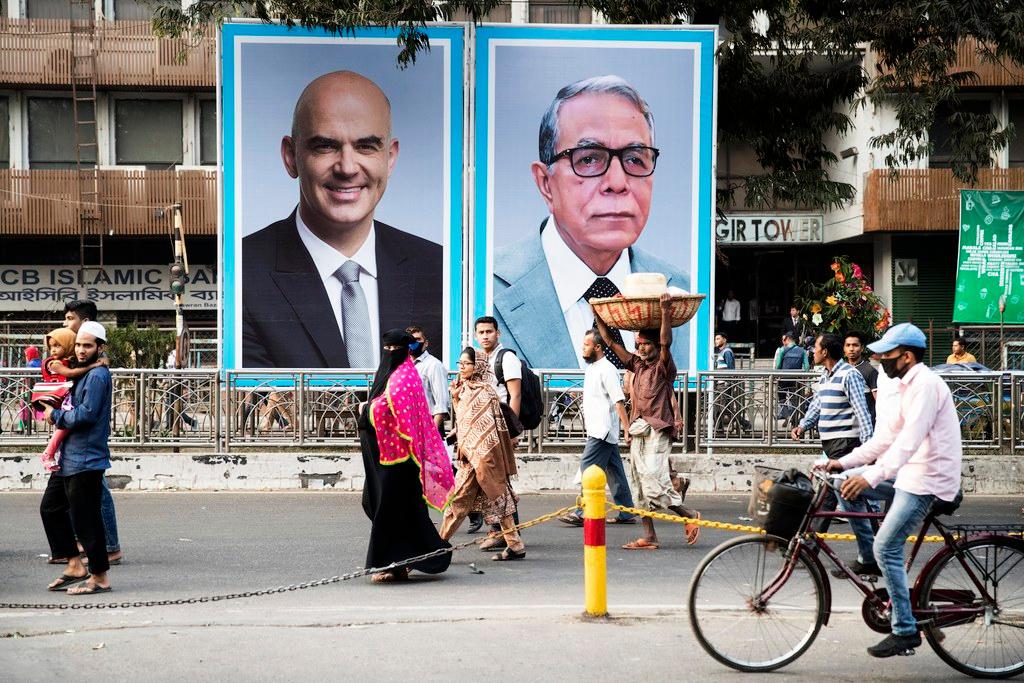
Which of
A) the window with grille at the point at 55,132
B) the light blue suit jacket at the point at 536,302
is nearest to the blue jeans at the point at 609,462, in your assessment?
the light blue suit jacket at the point at 536,302

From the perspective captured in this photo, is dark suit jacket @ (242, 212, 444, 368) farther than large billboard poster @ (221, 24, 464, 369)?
No

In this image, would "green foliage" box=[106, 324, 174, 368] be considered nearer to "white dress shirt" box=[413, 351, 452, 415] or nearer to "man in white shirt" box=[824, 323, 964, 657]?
"white dress shirt" box=[413, 351, 452, 415]

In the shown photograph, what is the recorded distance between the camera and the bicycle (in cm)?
623

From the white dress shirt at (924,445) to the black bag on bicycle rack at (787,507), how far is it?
327 millimetres

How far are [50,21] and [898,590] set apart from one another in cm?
2906

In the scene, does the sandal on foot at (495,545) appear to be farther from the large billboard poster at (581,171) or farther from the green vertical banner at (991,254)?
the green vertical banner at (991,254)

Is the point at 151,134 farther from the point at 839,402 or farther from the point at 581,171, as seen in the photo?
the point at 839,402

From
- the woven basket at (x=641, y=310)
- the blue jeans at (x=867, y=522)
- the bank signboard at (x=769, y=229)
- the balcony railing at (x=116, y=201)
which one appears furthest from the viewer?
the balcony railing at (x=116, y=201)

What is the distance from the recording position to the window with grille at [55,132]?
101 ft

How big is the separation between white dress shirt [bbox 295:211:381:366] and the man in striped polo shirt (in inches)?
338

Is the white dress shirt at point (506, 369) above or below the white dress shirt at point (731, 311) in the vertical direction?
below

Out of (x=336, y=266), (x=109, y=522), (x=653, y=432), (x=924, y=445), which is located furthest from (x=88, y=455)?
(x=336, y=266)

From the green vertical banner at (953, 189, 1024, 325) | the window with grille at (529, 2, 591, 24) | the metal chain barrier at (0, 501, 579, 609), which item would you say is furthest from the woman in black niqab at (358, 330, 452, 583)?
the window with grille at (529, 2, 591, 24)

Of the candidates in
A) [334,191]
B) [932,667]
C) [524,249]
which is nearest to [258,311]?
[334,191]
